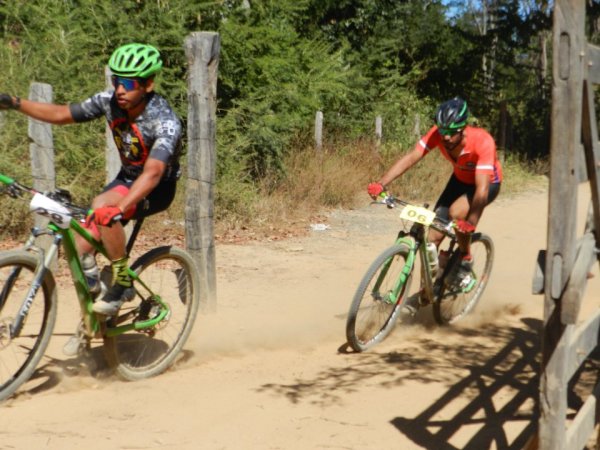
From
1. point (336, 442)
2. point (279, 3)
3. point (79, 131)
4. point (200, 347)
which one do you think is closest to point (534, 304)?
point (200, 347)

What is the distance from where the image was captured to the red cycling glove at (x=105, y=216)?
4.80 metres

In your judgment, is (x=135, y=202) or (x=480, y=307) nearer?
(x=135, y=202)

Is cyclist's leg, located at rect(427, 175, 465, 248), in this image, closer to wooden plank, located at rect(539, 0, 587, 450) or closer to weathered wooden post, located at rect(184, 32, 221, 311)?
weathered wooden post, located at rect(184, 32, 221, 311)

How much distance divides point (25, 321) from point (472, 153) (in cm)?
386

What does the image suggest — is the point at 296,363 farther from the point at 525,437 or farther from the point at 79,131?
the point at 79,131

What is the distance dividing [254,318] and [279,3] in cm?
939

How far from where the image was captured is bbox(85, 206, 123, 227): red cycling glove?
4805 mm

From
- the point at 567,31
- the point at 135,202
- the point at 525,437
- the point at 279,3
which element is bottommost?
the point at 525,437

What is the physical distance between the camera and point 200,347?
663 cm

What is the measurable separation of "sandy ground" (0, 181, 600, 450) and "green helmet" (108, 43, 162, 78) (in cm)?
200

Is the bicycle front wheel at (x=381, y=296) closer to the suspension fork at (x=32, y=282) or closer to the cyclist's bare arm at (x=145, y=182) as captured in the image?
the cyclist's bare arm at (x=145, y=182)

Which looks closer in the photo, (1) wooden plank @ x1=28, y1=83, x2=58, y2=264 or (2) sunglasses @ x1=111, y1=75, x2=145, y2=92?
(2) sunglasses @ x1=111, y1=75, x2=145, y2=92

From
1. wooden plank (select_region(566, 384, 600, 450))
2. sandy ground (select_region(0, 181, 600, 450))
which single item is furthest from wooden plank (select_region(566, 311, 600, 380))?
sandy ground (select_region(0, 181, 600, 450))

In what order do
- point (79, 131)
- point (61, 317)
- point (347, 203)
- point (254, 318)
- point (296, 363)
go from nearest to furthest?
point (296, 363) < point (61, 317) < point (254, 318) < point (79, 131) < point (347, 203)
